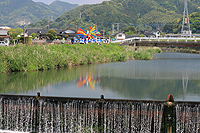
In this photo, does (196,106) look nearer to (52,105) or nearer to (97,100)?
(97,100)

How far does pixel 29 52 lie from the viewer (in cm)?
3344

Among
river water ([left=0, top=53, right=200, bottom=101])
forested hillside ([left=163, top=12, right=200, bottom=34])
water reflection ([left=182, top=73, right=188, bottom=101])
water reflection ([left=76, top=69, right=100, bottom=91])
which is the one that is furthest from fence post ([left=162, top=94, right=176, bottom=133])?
forested hillside ([left=163, top=12, right=200, bottom=34])

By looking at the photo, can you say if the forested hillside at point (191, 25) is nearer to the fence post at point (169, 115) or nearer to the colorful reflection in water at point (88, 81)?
the colorful reflection in water at point (88, 81)

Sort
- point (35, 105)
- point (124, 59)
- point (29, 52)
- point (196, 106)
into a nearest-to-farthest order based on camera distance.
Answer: point (196, 106)
point (35, 105)
point (29, 52)
point (124, 59)

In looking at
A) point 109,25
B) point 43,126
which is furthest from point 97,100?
point 109,25

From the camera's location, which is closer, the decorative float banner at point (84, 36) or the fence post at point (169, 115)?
the fence post at point (169, 115)

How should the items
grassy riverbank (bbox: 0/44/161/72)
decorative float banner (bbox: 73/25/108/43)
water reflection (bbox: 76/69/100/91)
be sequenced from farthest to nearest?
decorative float banner (bbox: 73/25/108/43), grassy riverbank (bbox: 0/44/161/72), water reflection (bbox: 76/69/100/91)

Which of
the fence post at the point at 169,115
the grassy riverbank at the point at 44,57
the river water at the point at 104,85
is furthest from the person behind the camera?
the grassy riverbank at the point at 44,57

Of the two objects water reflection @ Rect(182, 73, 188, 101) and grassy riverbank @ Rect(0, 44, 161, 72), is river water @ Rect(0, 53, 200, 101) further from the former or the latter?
grassy riverbank @ Rect(0, 44, 161, 72)

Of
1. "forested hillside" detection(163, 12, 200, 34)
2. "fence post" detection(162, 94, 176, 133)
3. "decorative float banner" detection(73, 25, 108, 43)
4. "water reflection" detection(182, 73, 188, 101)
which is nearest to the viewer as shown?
"fence post" detection(162, 94, 176, 133)

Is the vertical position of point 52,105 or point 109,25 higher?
point 109,25

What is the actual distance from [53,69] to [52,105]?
19.1 metres

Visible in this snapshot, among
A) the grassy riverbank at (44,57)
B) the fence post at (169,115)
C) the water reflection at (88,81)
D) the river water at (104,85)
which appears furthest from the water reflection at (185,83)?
the grassy riverbank at (44,57)

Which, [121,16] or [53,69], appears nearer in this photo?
[53,69]
